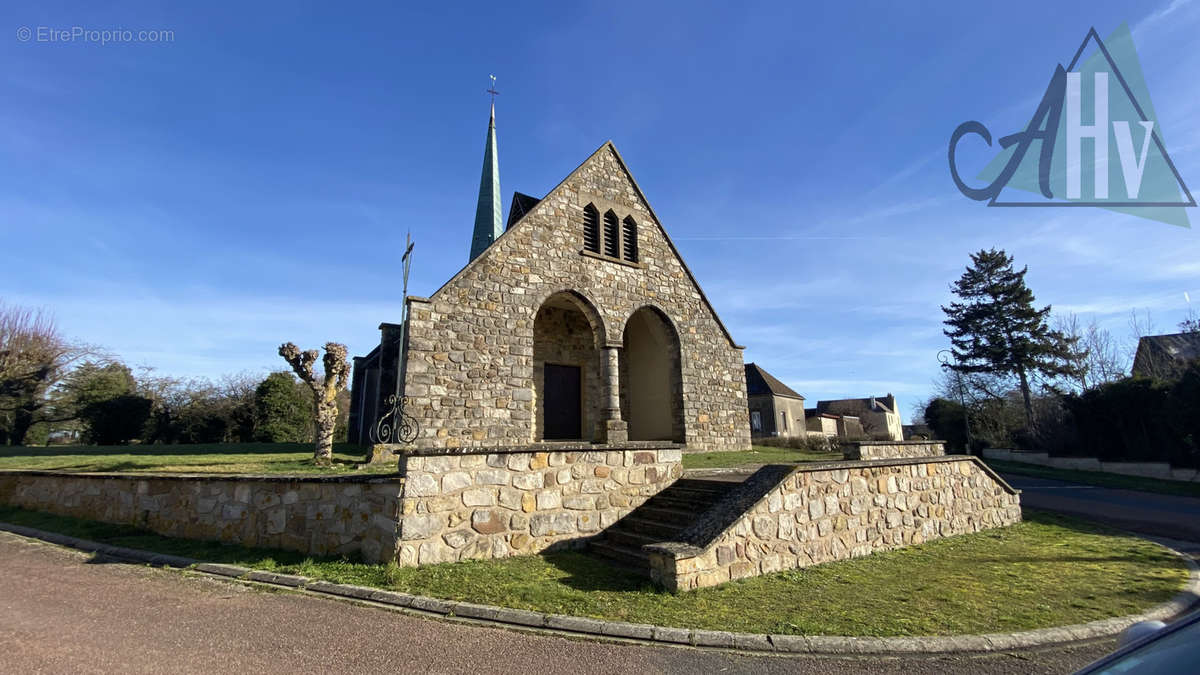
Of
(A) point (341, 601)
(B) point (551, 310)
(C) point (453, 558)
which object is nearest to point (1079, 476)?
(B) point (551, 310)

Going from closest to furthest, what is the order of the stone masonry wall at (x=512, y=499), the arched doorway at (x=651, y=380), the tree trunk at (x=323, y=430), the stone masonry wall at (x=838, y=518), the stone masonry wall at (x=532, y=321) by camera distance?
the stone masonry wall at (x=838, y=518), the stone masonry wall at (x=512, y=499), the tree trunk at (x=323, y=430), the stone masonry wall at (x=532, y=321), the arched doorway at (x=651, y=380)

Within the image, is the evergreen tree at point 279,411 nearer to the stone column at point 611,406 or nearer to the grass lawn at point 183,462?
the grass lawn at point 183,462

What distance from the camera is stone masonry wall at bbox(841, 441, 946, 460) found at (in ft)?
30.9

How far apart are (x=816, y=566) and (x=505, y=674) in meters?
4.52

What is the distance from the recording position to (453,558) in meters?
5.87

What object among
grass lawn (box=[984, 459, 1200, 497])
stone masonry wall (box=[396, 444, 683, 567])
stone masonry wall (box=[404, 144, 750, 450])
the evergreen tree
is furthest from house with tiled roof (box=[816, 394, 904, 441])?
stone masonry wall (box=[396, 444, 683, 567])

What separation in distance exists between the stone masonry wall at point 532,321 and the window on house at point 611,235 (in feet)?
0.90

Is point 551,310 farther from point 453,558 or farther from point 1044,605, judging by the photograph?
point 1044,605

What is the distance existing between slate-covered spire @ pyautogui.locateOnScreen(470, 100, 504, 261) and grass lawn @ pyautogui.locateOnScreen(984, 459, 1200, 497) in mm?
24204

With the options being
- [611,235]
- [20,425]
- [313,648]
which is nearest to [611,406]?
[611,235]

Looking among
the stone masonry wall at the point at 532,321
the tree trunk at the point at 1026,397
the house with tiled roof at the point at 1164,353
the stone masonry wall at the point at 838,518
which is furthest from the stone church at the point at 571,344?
the house with tiled roof at the point at 1164,353

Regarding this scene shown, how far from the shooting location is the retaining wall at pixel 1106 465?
17.2 metres

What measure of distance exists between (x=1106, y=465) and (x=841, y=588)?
878 inches

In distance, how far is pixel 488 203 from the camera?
81.4 ft
